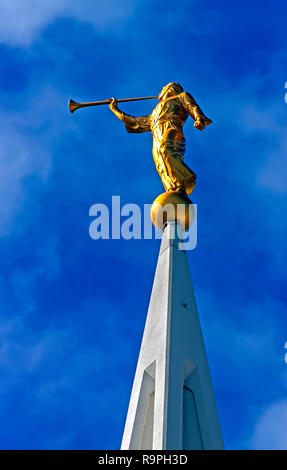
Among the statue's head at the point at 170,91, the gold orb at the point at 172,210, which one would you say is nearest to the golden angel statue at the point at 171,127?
the statue's head at the point at 170,91

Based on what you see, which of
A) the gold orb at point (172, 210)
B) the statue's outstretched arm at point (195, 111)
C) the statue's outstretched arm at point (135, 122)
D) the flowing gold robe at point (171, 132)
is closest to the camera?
the gold orb at point (172, 210)

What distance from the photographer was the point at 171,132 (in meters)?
17.1

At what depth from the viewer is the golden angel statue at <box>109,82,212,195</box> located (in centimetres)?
1623

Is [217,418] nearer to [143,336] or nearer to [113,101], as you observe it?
[143,336]

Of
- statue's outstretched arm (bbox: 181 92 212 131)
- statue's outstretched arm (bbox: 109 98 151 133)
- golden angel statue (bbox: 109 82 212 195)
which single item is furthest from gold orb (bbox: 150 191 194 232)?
statue's outstretched arm (bbox: 109 98 151 133)

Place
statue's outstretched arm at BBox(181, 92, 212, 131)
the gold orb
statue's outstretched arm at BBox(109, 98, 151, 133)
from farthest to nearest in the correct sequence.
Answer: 1. statue's outstretched arm at BBox(109, 98, 151, 133)
2. statue's outstretched arm at BBox(181, 92, 212, 131)
3. the gold orb

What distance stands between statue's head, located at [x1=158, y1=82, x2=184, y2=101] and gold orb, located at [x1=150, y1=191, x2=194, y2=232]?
136 inches

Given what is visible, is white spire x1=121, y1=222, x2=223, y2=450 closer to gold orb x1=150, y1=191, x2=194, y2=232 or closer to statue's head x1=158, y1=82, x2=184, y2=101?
gold orb x1=150, y1=191, x2=194, y2=232

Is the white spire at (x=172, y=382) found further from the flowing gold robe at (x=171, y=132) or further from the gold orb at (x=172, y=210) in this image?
the flowing gold robe at (x=171, y=132)

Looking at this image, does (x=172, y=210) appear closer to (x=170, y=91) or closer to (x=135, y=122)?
(x=135, y=122)

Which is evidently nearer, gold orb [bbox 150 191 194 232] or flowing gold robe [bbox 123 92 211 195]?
gold orb [bbox 150 191 194 232]

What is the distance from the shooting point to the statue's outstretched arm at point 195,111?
1683cm
